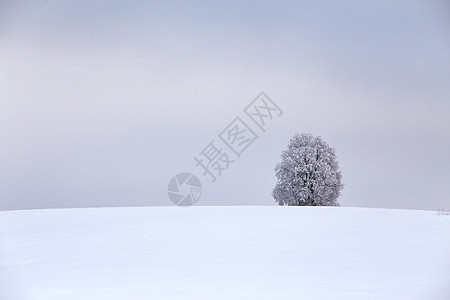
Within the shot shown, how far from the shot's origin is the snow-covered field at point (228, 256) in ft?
13.3

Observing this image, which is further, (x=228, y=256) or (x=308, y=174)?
(x=308, y=174)

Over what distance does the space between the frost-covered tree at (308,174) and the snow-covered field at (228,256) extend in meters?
4.19

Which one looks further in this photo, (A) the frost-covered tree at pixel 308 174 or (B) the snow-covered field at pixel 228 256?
(A) the frost-covered tree at pixel 308 174

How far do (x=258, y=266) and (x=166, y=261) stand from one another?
909 millimetres

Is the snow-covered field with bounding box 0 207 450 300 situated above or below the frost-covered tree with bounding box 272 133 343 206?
below

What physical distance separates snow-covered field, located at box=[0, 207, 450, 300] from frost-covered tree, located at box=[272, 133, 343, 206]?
165 inches

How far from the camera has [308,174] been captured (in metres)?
13.0

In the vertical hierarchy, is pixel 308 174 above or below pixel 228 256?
above

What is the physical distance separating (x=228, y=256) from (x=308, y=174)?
7.97 m

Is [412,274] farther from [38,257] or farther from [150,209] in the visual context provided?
[150,209]

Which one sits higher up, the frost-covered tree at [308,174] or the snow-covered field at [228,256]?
the frost-covered tree at [308,174]

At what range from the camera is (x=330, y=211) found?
360 inches

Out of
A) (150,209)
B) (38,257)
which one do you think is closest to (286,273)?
(38,257)

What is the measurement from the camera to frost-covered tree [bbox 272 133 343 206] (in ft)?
42.3
